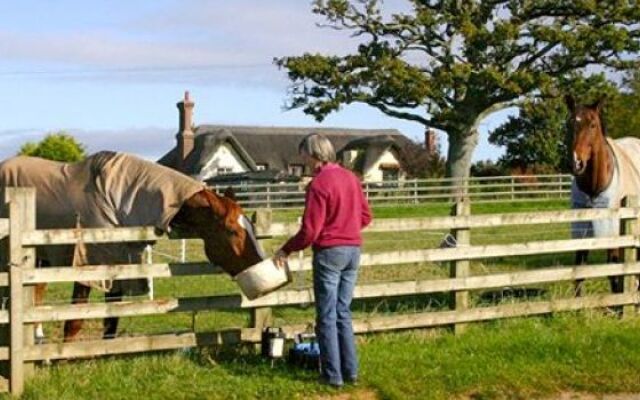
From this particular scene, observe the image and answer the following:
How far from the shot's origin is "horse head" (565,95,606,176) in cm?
1239

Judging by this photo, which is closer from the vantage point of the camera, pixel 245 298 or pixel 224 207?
pixel 224 207

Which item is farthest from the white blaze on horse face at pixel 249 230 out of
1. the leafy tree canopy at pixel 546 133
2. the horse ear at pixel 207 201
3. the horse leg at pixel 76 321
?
the leafy tree canopy at pixel 546 133

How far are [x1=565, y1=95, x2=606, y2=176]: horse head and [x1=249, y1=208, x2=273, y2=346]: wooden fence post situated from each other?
186 inches

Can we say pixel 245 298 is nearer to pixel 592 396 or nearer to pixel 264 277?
pixel 264 277

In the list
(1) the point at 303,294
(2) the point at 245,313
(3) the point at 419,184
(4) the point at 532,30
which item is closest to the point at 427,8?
(4) the point at 532,30

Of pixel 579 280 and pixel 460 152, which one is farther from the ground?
pixel 460 152

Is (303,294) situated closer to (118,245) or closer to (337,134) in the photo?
(118,245)

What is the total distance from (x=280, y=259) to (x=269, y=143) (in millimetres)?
73901

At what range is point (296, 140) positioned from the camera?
8206 cm

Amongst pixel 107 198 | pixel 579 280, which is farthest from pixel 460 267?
pixel 107 198

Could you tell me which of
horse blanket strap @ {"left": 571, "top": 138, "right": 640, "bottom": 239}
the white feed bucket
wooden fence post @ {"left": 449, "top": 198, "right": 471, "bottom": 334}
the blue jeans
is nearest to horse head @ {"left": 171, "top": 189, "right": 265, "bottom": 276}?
the white feed bucket

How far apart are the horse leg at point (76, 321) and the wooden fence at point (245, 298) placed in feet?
1.55

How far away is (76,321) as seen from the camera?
29.6 ft

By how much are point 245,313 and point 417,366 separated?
3983 millimetres
